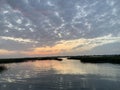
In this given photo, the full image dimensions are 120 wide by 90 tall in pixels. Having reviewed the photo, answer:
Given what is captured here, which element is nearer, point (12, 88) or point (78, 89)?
point (78, 89)

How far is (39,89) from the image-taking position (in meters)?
29.9

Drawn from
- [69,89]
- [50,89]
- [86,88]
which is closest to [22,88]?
[50,89]

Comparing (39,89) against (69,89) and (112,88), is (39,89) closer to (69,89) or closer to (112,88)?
(69,89)

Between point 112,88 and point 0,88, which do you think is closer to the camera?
point 112,88

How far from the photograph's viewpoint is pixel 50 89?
29797 millimetres

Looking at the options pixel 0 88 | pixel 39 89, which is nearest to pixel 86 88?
pixel 39 89

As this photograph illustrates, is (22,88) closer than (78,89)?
No

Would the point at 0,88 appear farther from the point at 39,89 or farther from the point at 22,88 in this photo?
the point at 39,89

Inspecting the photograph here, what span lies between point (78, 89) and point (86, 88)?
1304mm

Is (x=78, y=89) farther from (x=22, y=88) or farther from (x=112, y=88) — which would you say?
(x=22, y=88)

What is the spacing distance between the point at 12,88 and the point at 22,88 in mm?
1329

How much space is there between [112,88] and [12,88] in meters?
12.5

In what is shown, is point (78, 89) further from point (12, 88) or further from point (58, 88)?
point (12, 88)

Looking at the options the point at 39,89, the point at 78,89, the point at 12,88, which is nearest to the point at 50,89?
the point at 39,89
